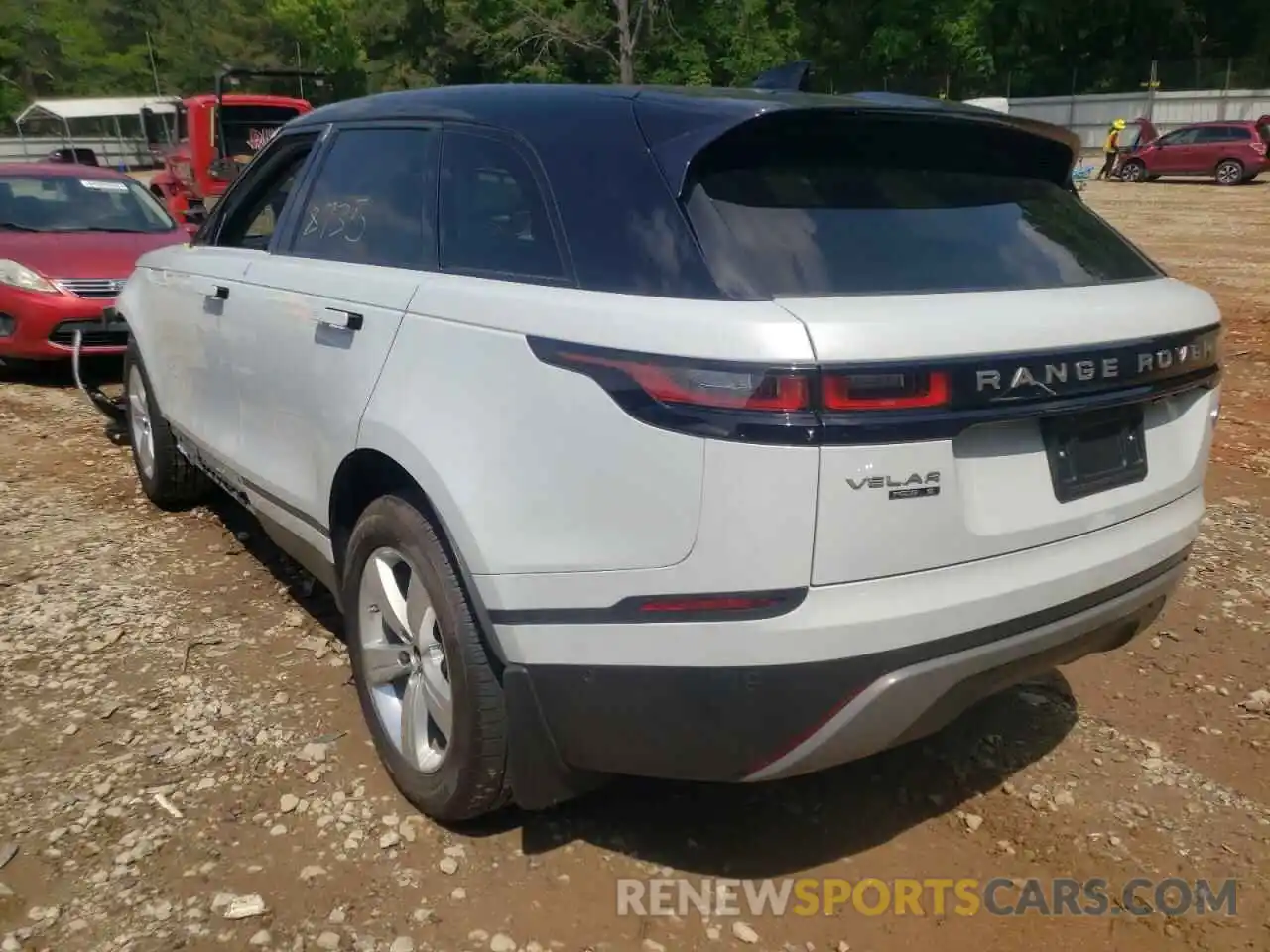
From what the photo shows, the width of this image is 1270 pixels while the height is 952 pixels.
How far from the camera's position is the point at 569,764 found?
2391 mm

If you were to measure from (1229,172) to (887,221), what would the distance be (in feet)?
93.2

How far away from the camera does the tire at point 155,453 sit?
16.1 ft

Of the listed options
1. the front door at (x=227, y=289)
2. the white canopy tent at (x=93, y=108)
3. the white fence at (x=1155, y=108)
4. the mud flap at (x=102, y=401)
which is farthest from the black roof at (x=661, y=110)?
the white fence at (x=1155, y=108)

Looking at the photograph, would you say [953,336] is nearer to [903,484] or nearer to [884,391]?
[884,391]

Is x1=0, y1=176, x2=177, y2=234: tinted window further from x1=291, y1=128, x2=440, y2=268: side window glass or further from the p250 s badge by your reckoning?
the p250 s badge

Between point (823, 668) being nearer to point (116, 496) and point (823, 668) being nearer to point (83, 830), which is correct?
point (83, 830)

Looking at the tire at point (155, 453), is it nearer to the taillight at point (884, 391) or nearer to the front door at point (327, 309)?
the front door at point (327, 309)

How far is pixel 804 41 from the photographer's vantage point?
49.7 metres

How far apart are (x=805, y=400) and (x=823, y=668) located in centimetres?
52

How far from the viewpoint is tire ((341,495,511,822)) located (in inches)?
97.6

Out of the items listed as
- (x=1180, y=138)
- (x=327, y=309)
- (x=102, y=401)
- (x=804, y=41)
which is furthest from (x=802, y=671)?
(x=804, y=41)

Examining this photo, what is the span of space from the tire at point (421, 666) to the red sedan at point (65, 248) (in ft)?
15.5

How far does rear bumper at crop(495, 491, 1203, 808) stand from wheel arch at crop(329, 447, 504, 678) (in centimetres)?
13

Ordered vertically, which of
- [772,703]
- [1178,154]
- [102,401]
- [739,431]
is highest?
[739,431]
